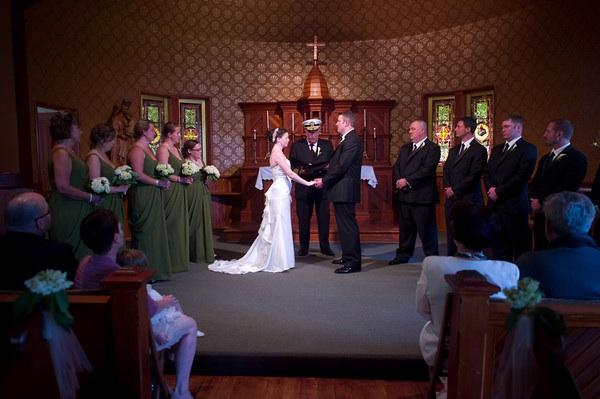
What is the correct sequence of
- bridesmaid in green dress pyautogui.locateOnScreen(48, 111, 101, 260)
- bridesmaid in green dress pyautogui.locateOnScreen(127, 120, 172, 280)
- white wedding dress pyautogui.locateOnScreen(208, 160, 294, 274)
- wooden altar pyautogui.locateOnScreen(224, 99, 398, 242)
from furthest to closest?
wooden altar pyautogui.locateOnScreen(224, 99, 398, 242)
white wedding dress pyautogui.locateOnScreen(208, 160, 294, 274)
bridesmaid in green dress pyautogui.locateOnScreen(127, 120, 172, 280)
bridesmaid in green dress pyautogui.locateOnScreen(48, 111, 101, 260)

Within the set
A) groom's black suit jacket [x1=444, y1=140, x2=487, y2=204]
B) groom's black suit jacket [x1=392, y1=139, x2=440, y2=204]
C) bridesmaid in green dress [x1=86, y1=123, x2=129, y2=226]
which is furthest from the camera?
groom's black suit jacket [x1=392, y1=139, x2=440, y2=204]

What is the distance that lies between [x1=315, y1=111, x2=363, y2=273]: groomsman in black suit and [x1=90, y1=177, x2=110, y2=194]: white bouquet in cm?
228

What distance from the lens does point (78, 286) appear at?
2.70 m

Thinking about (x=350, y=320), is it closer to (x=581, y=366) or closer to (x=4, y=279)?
(x=581, y=366)

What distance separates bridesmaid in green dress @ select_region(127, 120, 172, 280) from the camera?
5281mm

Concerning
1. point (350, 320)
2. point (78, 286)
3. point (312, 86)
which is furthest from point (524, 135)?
point (78, 286)

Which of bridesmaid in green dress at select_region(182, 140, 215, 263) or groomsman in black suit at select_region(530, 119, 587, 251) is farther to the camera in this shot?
bridesmaid in green dress at select_region(182, 140, 215, 263)

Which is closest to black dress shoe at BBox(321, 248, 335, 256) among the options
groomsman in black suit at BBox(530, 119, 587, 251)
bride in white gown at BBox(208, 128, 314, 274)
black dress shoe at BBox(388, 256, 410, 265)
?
black dress shoe at BBox(388, 256, 410, 265)

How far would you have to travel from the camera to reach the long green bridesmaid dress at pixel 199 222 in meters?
6.37

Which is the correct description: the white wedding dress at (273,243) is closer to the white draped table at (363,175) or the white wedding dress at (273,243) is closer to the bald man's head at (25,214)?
the white draped table at (363,175)

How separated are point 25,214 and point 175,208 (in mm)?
3011

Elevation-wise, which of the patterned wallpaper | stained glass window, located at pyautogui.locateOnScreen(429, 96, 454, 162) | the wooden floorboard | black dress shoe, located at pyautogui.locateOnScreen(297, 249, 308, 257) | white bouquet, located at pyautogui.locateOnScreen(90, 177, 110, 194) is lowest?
the wooden floorboard

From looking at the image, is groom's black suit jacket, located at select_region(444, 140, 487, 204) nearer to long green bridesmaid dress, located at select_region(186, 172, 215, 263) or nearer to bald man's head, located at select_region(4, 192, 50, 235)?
long green bridesmaid dress, located at select_region(186, 172, 215, 263)

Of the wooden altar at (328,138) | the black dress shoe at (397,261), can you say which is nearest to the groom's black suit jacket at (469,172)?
the black dress shoe at (397,261)
